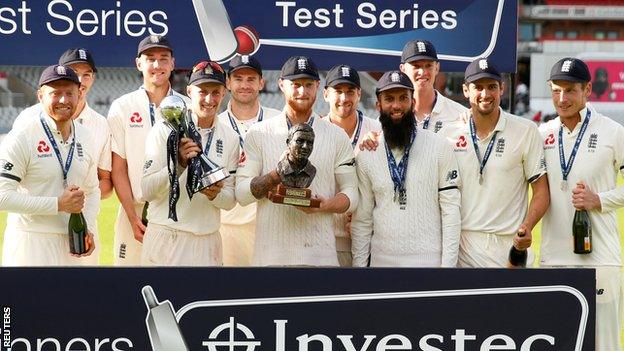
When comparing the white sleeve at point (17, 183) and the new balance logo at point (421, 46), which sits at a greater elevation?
the new balance logo at point (421, 46)

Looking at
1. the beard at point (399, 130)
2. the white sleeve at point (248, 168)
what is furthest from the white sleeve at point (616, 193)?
the white sleeve at point (248, 168)

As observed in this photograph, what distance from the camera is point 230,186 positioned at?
6691 millimetres

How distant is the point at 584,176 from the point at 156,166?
2.59 meters

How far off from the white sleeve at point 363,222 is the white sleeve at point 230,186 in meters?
0.75

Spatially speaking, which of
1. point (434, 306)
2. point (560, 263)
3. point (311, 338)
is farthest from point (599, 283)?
point (311, 338)

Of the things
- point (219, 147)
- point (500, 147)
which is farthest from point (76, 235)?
point (500, 147)

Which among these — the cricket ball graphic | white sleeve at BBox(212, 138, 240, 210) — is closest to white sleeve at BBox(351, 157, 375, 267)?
white sleeve at BBox(212, 138, 240, 210)

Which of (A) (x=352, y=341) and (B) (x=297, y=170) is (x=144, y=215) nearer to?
(B) (x=297, y=170)

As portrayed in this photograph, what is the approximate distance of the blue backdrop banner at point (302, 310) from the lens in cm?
548

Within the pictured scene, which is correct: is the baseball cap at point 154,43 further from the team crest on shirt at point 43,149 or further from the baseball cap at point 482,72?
the baseball cap at point 482,72

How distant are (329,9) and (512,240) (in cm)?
219

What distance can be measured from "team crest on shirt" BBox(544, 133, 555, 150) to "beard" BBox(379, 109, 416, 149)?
34.6 inches

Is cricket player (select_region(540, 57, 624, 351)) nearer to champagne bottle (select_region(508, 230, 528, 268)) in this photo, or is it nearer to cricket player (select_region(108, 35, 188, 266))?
champagne bottle (select_region(508, 230, 528, 268))

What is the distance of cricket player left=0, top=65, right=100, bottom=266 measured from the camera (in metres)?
6.59
